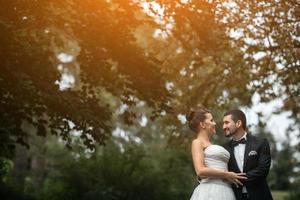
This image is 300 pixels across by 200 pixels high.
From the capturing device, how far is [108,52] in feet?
47.5

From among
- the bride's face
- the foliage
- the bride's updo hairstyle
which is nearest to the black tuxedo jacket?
the bride's face

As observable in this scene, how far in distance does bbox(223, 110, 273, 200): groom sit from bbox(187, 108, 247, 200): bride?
0.11 m

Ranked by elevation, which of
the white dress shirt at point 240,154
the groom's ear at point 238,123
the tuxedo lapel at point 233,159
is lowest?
the tuxedo lapel at point 233,159

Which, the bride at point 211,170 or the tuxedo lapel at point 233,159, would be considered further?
the tuxedo lapel at point 233,159

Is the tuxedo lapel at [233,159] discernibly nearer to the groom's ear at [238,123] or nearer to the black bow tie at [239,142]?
the black bow tie at [239,142]

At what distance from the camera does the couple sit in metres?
6.69

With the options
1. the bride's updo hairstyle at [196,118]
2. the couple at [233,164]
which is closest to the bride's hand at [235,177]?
the couple at [233,164]

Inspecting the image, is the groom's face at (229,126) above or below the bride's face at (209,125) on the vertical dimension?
above

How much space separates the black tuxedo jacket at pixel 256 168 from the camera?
6.64m

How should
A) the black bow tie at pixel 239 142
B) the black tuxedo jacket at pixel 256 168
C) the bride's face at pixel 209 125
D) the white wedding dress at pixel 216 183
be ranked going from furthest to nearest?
the bride's face at pixel 209 125 < the black bow tie at pixel 239 142 < the white wedding dress at pixel 216 183 < the black tuxedo jacket at pixel 256 168

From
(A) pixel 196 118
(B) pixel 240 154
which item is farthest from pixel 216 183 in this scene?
(A) pixel 196 118

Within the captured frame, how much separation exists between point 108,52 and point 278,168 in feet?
140

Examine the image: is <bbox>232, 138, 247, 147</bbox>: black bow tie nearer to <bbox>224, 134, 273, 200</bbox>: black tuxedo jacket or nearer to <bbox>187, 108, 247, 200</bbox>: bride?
<bbox>224, 134, 273, 200</bbox>: black tuxedo jacket

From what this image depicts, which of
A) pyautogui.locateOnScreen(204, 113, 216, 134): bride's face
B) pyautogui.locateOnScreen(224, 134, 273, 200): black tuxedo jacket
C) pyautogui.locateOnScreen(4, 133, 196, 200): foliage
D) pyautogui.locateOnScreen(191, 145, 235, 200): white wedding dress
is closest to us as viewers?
pyautogui.locateOnScreen(224, 134, 273, 200): black tuxedo jacket
